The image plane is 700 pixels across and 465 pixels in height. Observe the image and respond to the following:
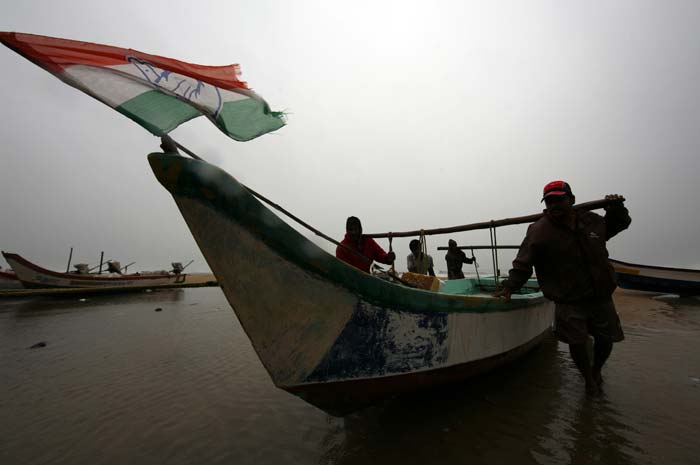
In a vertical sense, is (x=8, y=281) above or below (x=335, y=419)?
above

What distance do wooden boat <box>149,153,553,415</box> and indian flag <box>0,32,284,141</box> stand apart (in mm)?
597

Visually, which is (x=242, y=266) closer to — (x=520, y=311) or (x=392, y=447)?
(x=392, y=447)

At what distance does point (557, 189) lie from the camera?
9.01 ft

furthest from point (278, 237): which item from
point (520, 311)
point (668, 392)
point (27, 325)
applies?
point (27, 325)

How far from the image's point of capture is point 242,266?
1.64 meters

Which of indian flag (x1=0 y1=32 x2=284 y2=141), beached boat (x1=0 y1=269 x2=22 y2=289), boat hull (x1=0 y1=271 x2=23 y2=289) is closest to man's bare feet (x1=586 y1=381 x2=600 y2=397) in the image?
indian flag (x1=0 y1=32 x2=284 y2=141)

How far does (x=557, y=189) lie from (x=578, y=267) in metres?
0.79

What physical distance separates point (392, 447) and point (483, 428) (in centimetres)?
80

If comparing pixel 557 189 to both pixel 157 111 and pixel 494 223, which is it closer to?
pixel 494 223

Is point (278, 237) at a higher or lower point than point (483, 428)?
higher

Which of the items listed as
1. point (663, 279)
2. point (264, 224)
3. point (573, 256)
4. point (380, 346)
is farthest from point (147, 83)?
point (663, 279)

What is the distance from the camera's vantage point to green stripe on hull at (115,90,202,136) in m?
1.70

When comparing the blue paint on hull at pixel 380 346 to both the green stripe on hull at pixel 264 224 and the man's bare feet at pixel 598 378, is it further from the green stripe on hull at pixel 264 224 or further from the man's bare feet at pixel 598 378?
the man's bare feet at pixel 598 378

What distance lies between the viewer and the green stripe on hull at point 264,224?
1437 mm
